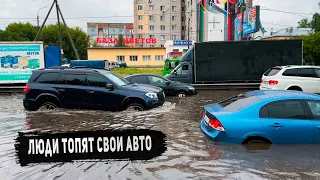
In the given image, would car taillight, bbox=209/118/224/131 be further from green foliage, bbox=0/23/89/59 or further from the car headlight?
green foliage, bbox=0/23/89/59

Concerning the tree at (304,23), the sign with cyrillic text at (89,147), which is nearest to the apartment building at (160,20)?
the tree at (304,23)

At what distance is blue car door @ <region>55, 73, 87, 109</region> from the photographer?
34.5 ft

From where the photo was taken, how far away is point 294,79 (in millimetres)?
13883

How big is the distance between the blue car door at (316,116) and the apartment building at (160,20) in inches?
3097

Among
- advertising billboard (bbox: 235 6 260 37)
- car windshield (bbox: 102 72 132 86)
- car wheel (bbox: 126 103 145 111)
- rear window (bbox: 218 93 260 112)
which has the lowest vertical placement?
car wheel (bbox: 126 103 145 111)

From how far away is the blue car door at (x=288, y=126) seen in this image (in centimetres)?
573

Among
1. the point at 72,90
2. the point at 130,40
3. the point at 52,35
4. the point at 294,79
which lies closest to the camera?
the point at 72,90

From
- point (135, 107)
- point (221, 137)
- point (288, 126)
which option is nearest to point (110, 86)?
point (135, 107)

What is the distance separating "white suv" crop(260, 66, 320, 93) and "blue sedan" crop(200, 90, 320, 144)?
26.3ft

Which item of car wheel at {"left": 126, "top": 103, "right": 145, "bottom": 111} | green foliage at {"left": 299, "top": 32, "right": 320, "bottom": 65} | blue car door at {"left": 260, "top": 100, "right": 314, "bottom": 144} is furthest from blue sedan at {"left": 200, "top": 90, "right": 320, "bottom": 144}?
green foliage at {"left": 299, "top": 32, "right": 320, "bottom": 65}

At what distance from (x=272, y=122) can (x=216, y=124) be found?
1.00m

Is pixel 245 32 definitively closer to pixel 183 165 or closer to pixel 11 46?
pixel 11 46

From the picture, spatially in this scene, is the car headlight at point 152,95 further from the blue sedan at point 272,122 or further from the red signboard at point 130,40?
the red signboard at point 130,40

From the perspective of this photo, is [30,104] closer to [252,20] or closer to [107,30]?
[252,20]
